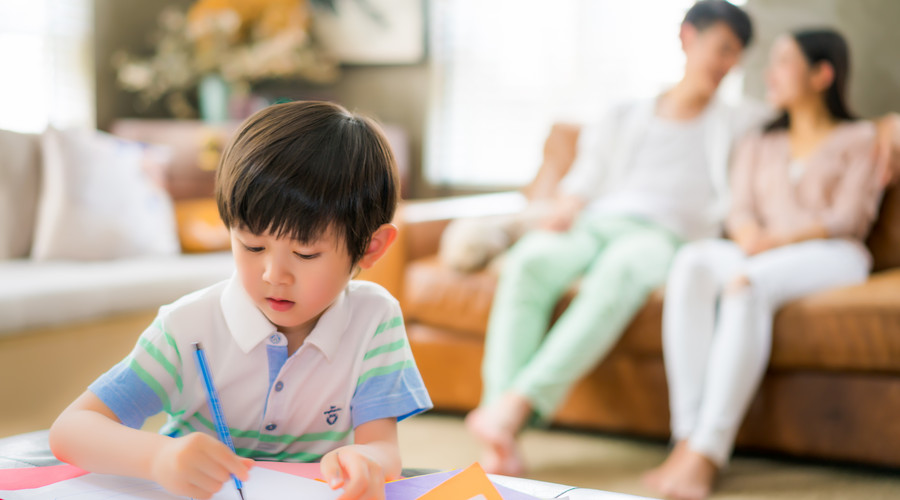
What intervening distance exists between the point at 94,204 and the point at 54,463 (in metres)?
1.73

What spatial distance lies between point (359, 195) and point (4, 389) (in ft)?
4.42

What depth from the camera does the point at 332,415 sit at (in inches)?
23.5

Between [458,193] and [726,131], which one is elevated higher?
[726,131]

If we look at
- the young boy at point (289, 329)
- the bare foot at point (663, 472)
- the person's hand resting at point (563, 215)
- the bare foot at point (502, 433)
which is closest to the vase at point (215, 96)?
the person's hand resting at point (563, 215)

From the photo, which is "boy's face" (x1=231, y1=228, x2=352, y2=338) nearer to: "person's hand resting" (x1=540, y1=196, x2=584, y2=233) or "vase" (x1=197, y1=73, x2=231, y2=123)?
"person's hand resting" (x1=540, y1=196, x2=584, y2=233)

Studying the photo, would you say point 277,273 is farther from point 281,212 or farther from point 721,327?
point 721,327

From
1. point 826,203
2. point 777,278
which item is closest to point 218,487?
point 777,278

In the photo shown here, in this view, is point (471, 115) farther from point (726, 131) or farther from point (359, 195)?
point (359, 195)

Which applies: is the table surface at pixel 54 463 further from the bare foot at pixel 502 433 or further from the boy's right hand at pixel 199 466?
the bare foot at pixel 502 433

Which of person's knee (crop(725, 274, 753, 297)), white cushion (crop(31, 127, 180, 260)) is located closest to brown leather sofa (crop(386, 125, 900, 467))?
person's knee (crop(725, 274, 753, 297))

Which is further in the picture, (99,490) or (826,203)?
(826,203)

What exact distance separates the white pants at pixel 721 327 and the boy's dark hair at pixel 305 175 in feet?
3.72

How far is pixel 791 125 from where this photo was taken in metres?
1.96

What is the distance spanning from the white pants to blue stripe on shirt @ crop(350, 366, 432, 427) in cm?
105
